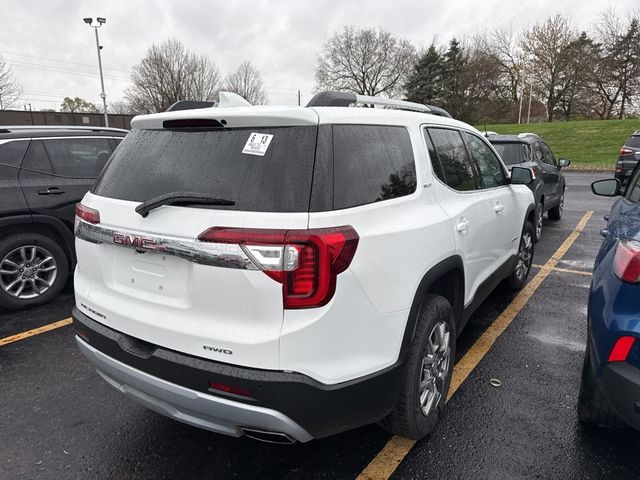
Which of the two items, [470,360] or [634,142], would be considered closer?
[470,360]

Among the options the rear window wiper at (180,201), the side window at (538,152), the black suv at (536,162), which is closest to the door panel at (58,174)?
the rear window wiper at (180,201)

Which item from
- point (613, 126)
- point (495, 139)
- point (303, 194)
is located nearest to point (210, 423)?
point (303, 194)

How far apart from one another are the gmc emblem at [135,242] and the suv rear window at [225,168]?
192 millimetres

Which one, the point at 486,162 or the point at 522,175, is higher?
the point at 486,162

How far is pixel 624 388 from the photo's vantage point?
182cm

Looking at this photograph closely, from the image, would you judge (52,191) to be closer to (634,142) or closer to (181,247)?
(181,247)

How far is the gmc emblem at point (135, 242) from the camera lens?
1920 millimetres

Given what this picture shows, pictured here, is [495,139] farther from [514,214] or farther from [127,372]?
[127,372]

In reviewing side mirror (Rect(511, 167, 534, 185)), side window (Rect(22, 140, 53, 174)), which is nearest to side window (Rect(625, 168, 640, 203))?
side mirror (Rect(511, 167, 534, 185))

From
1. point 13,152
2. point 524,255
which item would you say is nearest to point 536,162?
point 524,255

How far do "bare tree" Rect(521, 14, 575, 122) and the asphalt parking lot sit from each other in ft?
155

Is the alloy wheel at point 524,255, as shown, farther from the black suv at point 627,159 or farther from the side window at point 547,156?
the black suv at point 627,159

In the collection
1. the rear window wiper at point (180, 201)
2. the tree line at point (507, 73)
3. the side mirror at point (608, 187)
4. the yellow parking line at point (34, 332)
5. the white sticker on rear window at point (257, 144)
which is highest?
the tree line at point (507, 73)

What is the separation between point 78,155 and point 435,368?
443 centimetres
